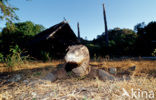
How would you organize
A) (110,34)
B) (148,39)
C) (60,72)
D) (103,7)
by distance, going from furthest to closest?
(110,34), (103,7), (148,39), (60,72)

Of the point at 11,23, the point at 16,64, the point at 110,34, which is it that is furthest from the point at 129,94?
the point at 110,34

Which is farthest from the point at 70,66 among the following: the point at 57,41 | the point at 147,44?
the point at 147,44

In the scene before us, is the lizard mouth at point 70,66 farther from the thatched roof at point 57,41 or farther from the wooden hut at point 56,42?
the thatched roof at point 57,41

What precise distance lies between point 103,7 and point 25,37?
15777 millimetres

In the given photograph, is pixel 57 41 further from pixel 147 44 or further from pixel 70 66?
pixel 147 44

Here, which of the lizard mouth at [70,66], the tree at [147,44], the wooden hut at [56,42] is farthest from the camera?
the tree at [147,44]

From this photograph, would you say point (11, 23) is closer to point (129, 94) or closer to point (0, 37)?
point (129, 94)

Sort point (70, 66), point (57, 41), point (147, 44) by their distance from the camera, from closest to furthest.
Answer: point (70, 66) → point (57, 41) → point (147, 44)

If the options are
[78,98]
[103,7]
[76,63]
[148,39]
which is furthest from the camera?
[103,7]

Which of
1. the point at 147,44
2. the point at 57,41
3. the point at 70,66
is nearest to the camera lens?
the point at 70,66

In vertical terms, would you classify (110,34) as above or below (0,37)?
above

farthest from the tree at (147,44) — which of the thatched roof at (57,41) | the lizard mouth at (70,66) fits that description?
the lizard mouth at (70,66)

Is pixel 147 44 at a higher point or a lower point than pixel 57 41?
lower

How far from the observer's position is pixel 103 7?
1565cm
